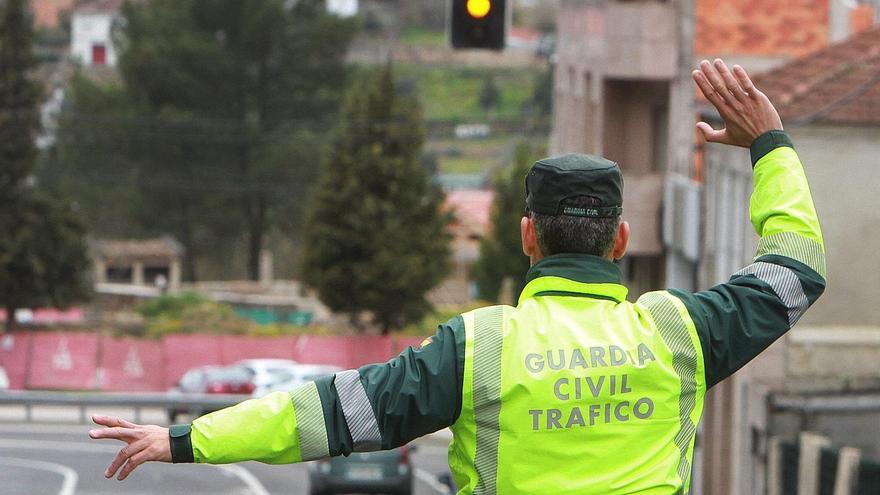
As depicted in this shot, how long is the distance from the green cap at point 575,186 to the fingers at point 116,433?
3.06 feet

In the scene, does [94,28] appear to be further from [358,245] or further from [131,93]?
[358,245]

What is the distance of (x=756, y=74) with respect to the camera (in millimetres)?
27984

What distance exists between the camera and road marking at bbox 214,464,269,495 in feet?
76.4

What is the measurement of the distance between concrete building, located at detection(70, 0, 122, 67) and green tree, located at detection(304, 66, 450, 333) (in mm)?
56840

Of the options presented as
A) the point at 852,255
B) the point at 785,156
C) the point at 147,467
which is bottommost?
the point at 147,467

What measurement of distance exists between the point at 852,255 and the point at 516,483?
20874mm

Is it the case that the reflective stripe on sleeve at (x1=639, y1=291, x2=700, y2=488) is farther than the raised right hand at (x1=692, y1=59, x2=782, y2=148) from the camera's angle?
No

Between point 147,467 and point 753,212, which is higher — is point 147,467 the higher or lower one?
the lower one

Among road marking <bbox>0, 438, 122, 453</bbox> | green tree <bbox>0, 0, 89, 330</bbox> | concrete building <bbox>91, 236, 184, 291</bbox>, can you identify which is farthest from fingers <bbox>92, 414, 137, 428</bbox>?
concrete building <bbox>91, 236, 184, 291</bbox>

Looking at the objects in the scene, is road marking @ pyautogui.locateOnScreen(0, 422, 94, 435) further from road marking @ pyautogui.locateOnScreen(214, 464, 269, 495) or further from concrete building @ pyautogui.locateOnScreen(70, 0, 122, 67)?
concrete building @ pyautogui.locateOnScreen(70, 0, 122, 67)

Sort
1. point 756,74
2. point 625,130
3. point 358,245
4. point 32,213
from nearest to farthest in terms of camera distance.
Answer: point 756,74 < point 625,130 < point 358,245 < point 32,213

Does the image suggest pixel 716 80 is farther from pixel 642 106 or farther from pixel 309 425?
pixel 642 106

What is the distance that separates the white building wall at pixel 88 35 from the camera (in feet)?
353

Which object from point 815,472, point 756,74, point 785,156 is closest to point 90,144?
point 756,74
